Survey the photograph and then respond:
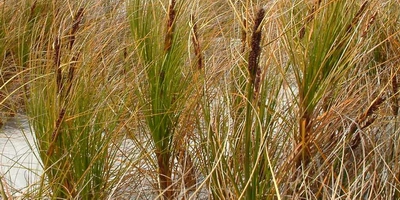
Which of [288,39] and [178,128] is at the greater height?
[288,39]

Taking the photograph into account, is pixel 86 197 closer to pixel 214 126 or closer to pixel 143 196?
pixel 143 196

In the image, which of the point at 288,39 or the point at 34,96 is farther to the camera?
the point at 34,96

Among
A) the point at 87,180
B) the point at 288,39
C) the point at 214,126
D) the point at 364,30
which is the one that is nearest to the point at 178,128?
the point at 214,126

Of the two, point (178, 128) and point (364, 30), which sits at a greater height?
point (364, 30)

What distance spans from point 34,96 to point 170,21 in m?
0.46

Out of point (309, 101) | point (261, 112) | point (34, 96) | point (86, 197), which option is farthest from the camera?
point (34, 96)

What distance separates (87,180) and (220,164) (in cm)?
42

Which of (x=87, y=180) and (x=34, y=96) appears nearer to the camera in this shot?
(x=87, y=180)

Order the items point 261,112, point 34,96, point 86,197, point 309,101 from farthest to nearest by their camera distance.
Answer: point 34,96, point 86,197, point 309,101, point 261,112

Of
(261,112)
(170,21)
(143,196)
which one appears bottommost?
(143,196)

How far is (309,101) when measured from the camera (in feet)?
5.54

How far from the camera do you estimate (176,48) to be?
6.72ft

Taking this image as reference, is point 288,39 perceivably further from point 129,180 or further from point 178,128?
point 129,180

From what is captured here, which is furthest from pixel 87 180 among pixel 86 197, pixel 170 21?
pixel 170 21
